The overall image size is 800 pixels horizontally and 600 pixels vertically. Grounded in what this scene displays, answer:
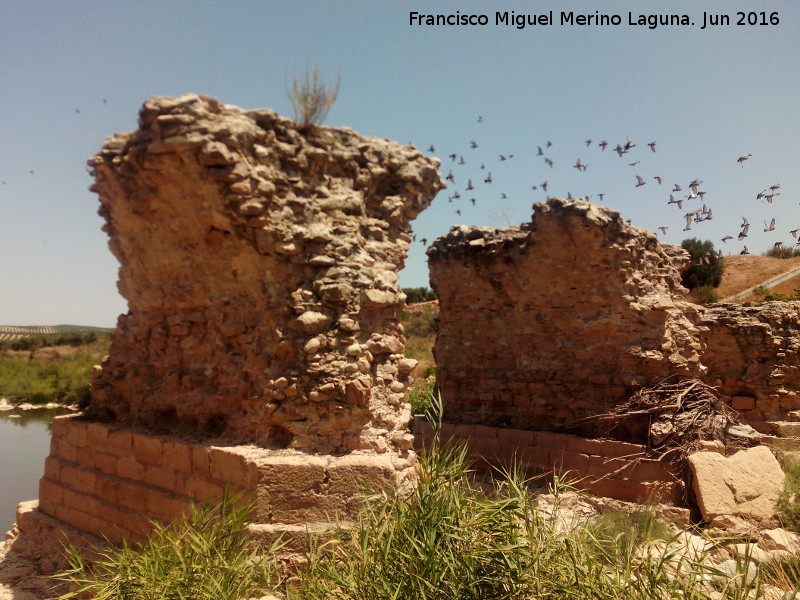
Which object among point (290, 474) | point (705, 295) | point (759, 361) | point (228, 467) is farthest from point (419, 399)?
point (705, 295)

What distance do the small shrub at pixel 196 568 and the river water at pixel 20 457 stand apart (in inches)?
262

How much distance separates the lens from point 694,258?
26688mm

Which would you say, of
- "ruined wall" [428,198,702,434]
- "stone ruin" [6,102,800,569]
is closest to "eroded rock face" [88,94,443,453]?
"stone ruin" [6,102,800,569]

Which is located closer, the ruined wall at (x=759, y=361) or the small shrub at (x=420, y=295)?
the ruined wall at (x=759, y=361)

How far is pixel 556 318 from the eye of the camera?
7.74 m

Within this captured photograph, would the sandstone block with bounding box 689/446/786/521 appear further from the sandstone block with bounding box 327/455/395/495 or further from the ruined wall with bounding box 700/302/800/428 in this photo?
the sandstone block with bounding box 327/455/395/495

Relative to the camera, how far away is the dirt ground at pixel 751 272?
2490 centimetres

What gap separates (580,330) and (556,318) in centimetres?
34

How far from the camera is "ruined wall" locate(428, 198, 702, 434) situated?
7.29m

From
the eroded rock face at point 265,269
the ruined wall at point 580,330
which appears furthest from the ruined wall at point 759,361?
the eroded rock face at point 265,269

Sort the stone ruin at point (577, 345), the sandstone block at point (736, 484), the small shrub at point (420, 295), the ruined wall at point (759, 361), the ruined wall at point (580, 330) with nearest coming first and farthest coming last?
the sandstone block at point (736, 484)
the stone ruin at point (577, 345)
the ruined wall at point (580, 330)
the ruined wall at point (759, 361)
the small shrub at point (420, 295)

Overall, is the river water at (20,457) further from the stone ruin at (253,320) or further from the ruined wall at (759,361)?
the ruined wall at (759,361)

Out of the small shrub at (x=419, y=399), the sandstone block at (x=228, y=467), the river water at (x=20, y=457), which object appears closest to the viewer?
the sandstone block at (x=228, y=467)

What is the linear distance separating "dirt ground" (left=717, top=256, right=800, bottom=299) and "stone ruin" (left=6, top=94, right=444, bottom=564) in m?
23.4
